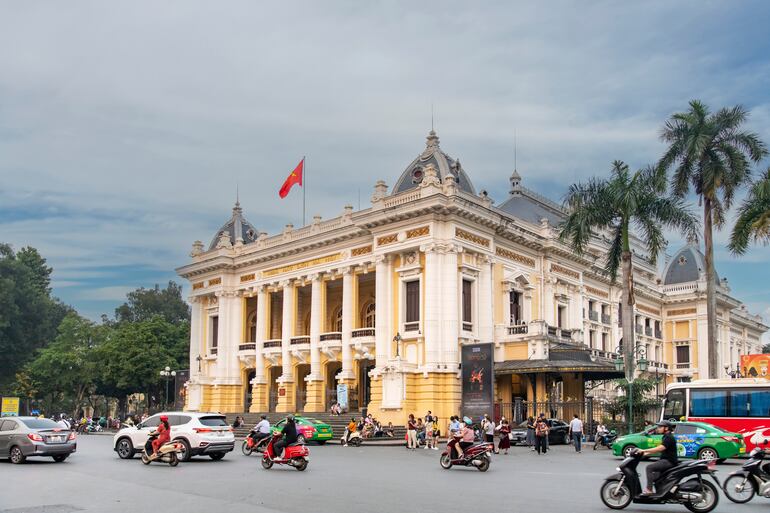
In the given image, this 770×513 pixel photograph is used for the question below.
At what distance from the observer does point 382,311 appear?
137 ft

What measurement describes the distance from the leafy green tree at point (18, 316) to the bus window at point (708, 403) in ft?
227

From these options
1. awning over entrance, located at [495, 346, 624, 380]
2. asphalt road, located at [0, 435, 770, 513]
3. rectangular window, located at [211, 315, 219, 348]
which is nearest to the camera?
asphalt road, located at [0, 435, 770, 513]

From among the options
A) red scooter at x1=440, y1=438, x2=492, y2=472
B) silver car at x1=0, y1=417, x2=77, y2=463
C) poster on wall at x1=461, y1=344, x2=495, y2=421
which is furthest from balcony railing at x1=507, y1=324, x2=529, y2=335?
silver car at x1=0, y1=417, x2=77, y2=463

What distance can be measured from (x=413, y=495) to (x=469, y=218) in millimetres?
26601

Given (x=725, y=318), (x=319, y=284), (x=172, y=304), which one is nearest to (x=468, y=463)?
(x=319, y=284)

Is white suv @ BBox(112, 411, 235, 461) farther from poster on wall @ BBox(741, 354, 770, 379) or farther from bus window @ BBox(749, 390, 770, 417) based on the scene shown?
poster on wall @ BBox(741, 354, 770, 379)

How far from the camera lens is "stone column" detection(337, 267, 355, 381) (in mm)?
44494

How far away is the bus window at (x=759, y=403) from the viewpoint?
2681 cm

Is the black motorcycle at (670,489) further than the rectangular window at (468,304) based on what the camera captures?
No

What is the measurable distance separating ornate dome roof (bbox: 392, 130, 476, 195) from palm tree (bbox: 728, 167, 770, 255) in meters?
14.6

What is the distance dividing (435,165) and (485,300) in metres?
8.09

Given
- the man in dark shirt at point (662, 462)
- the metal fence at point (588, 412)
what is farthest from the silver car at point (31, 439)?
the metal fence at point (588, 412)

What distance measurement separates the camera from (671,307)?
225 ft

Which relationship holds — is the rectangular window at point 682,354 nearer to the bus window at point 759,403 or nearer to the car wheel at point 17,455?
the bus window at point 759,403
